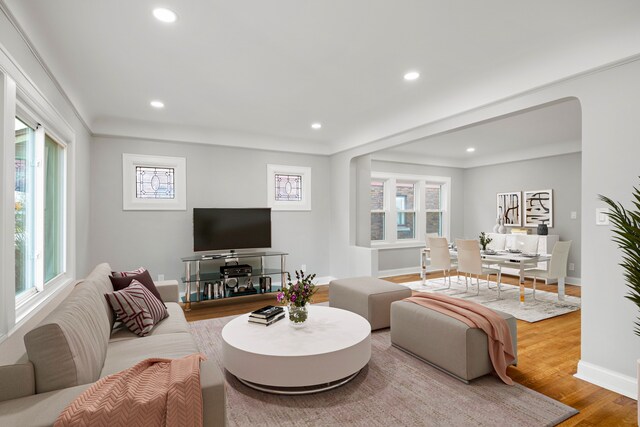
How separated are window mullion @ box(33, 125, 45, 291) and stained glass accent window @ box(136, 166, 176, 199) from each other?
2026mm

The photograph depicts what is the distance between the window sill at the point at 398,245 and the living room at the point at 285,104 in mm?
1161

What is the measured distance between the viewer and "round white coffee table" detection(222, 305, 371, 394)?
7.59 ft

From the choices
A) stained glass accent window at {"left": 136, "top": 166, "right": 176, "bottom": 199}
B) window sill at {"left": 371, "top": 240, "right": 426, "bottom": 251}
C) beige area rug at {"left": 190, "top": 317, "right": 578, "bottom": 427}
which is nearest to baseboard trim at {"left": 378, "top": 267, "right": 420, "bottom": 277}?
window sill at {"left": 371, "top": 240, "right": 426, "bottom": 251}

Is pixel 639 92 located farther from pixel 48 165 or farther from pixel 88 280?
pixel 48 165

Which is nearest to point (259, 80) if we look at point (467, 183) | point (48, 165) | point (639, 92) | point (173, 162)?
point (48, 165)

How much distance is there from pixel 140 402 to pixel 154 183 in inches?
167

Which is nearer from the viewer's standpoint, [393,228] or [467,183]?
[393,228]

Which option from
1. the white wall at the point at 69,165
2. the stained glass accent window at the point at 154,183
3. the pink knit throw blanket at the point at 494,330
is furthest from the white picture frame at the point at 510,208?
the white wall at the point at 69,165

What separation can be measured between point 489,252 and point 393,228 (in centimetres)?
212

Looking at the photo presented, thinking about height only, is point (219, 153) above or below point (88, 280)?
above

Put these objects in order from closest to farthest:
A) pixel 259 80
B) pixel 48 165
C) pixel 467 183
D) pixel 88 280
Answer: pixel 88 280 < pixel 48 165 < pixel 259 80 < pixel 467 183

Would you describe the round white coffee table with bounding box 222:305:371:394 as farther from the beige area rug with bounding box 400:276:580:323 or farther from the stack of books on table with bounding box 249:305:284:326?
the beige area rug with bounding box 400:276:580:323

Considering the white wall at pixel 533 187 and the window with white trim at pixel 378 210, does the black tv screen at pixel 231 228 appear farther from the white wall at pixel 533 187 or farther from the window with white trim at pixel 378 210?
the white wall at pixel 533 187

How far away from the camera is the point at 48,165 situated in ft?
10.4
